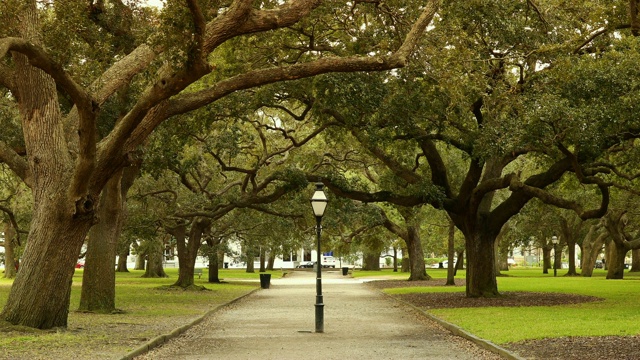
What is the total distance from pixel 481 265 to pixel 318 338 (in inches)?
471

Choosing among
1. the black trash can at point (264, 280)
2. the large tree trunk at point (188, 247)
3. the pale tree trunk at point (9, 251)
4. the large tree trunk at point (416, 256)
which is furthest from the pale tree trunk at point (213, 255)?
the pale tree trunk at point (9, 251)

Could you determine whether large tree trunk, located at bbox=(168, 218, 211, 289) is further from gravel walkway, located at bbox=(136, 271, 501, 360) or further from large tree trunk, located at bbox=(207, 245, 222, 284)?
A: gravel walkway, located at bbox=(136, 271, 501, 360)

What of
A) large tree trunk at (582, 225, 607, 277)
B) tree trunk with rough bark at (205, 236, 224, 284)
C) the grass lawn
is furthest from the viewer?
large tree trunk at (582, 225, 607, 277)

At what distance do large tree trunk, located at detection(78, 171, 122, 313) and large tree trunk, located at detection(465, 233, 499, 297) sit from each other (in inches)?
445

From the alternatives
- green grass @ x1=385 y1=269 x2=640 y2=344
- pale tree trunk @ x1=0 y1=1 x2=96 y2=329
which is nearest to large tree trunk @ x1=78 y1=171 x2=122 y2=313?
pale tree trunk @ x1=0 y1=1 x2=96 y2=329

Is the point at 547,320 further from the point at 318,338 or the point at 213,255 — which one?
the point at 213,255

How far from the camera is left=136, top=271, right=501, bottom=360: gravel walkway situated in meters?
12.6

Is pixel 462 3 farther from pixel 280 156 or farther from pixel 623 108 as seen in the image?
pixel 280 156

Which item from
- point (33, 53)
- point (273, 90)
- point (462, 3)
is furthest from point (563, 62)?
point (33, 53)

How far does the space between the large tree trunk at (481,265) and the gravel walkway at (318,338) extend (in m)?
3.08

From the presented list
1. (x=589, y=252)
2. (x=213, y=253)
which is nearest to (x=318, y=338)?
(x=213, y=253)

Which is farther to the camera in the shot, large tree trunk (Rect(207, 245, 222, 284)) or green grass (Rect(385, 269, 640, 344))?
large tree trunk (Rect(207, 245, 222, 284))

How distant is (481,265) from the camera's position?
26094 millimetres

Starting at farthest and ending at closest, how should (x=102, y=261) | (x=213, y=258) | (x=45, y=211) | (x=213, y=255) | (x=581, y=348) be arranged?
(x=213, y=258)
(x=213, y=255)
(x=102, y=261)
(x=45, y=211)
(x=581, y=348)
